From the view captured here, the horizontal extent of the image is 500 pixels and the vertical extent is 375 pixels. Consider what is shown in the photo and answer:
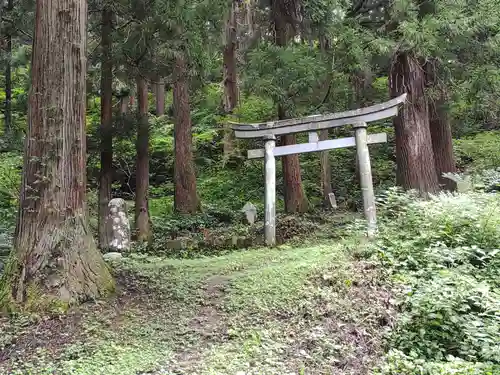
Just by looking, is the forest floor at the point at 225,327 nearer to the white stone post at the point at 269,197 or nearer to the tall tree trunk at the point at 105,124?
the white stone post at the point at 269,197

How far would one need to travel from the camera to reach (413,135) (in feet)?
29.2

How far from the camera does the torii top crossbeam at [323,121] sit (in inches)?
303

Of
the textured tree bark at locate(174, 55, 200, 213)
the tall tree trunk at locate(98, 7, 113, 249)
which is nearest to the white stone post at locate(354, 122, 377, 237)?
the tall tree trunk at locate(98, 7, 113, 249)

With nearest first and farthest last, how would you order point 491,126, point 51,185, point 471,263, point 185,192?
1. point 51,185
2. point 471,263
3. point 185,192
4. point 491,126

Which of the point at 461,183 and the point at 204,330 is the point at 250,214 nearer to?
the point at 461,183

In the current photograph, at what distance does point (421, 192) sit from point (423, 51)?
2.72 meters

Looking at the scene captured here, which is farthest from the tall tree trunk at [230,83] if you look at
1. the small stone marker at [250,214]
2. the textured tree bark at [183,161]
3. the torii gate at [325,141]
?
the torii gate at [325,141]

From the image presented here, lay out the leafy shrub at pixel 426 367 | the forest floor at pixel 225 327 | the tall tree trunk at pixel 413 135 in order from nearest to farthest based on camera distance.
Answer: the leafy shrub at pixel 426 367
the forest floor at pixel 225 327
the tall tree trunk at pixel 413 135

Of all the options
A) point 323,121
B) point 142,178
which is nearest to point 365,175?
point 323,121

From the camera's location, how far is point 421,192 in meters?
8.71

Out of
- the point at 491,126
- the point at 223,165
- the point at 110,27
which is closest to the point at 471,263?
the point at 110,27

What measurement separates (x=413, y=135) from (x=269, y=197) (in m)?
3.28

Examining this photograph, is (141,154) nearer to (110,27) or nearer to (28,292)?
(110,27)

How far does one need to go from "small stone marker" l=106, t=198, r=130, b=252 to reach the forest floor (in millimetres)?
1996
